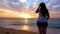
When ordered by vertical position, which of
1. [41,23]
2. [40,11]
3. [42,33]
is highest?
[40,11]

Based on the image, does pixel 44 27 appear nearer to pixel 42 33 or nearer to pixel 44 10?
pixel 42 33

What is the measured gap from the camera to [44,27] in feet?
17.8

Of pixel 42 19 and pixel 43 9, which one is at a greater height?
pixel 43 9

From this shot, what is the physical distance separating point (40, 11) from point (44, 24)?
0.46 metres

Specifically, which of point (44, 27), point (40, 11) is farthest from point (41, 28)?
point (40, 11)

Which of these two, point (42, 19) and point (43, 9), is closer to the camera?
point (42, 19)

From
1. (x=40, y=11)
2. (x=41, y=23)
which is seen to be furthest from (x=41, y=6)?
(x=41, y=23)

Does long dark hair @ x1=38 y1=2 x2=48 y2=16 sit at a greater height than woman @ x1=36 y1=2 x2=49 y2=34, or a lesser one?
greater

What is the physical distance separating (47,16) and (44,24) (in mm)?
300

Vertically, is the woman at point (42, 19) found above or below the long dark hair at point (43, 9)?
below

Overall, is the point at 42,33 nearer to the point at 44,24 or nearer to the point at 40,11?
the point at 44,24

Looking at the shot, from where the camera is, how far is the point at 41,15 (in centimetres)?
544

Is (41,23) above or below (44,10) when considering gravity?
below

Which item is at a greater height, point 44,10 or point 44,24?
point 44,10
